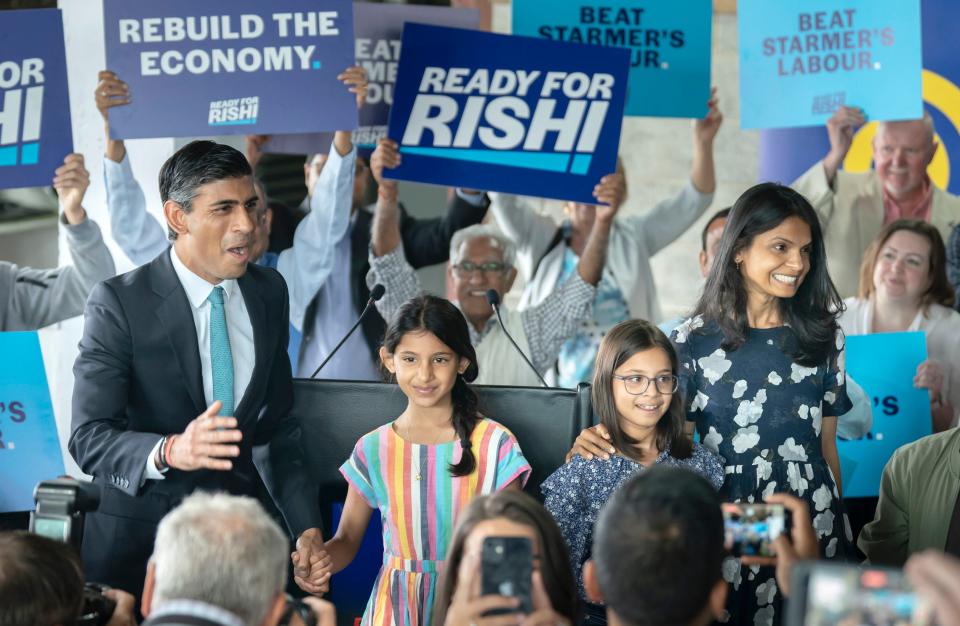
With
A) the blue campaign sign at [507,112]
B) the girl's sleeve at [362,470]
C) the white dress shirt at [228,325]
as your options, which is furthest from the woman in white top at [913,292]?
the white dress shirt at [228,325]

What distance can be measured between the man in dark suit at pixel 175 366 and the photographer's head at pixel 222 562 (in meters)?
0.79

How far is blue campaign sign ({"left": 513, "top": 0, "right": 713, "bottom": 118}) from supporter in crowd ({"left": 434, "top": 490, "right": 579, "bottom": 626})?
2898mm

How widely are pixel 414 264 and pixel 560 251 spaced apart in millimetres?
628

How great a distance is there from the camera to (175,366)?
2.78 meters

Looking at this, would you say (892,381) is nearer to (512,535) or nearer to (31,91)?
(512,535)

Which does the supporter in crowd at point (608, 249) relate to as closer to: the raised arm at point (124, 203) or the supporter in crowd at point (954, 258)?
the supporter in crowd at point (954, 258)

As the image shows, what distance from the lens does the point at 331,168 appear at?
168 inches

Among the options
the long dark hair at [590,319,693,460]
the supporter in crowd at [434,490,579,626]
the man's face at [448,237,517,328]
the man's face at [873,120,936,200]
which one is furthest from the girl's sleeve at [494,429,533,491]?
the man's face at [873,120,936,200]

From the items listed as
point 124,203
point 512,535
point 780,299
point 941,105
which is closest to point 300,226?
point 124,203

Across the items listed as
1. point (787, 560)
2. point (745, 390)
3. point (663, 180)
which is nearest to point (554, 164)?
point (745, 390)

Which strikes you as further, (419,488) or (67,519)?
(419,488)

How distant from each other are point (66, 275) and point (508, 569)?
2.68 m

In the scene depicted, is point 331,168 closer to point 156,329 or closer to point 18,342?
point 18,342

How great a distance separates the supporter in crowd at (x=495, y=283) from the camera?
14.2ft
